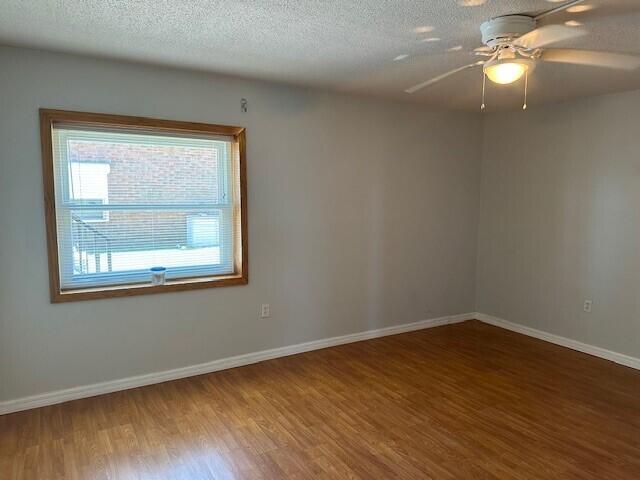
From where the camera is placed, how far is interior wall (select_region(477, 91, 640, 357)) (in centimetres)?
378

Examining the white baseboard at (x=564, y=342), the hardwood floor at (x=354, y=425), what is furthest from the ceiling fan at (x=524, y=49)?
the white baseboard at (x=564, y=342)

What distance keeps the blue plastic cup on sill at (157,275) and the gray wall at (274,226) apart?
13 cm

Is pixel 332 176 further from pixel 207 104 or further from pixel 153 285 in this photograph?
pixel 153 285

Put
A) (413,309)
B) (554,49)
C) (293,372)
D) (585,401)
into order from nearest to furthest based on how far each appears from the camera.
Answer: (554,49) < (585,401) < (293,372) < (413,309)

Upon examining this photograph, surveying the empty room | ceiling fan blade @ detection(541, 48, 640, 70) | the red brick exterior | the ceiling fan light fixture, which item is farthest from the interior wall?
Result: the red brick exterior

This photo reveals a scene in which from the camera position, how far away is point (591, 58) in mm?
2850

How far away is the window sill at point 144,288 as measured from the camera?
9.97 feet

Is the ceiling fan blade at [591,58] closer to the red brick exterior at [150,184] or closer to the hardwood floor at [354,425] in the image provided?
the hardwood floor at [354,425]

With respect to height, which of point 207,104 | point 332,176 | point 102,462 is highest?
point 207,104

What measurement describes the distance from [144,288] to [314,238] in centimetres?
151

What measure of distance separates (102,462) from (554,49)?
11.6 feet

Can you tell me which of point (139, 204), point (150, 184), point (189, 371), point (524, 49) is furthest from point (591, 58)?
point (189, 371)

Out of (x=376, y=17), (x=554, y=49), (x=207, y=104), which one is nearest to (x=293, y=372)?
(x=207, y=104)

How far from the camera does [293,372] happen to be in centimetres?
357
